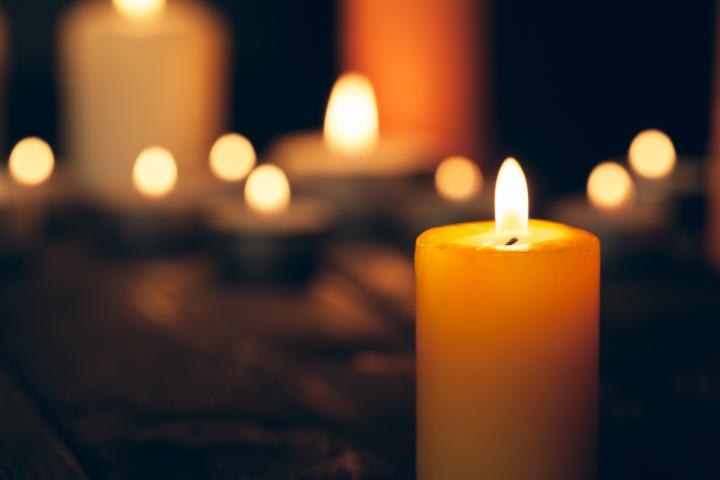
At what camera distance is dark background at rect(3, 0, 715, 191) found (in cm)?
172

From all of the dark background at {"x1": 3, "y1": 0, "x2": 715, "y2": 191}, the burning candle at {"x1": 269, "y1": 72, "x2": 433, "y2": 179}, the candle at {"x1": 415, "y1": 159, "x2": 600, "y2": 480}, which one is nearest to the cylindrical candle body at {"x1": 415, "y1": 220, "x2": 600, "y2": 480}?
the candle at {"x1": 415, "y1": 159, "x2": 600, "y2": 480}

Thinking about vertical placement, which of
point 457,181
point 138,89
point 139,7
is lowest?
point 457,181

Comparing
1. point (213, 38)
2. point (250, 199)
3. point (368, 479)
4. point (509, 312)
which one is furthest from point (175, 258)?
point (509, 312)

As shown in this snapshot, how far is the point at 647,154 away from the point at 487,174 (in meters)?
0.48

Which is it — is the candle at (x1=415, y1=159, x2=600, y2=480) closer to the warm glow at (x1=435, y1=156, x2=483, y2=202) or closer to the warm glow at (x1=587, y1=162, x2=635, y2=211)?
the warm glow at (x1=587, y1=162, x2=635, y2=211)

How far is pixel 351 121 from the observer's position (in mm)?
1577

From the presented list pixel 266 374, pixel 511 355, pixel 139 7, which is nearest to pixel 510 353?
pixel 511 355

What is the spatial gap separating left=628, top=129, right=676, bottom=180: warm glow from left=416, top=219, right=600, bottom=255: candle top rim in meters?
0.68

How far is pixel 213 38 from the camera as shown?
1.71 metres

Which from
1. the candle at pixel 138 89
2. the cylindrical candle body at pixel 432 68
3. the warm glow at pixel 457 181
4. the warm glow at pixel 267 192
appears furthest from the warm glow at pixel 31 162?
the cylindrical candle body at pixel 432 68

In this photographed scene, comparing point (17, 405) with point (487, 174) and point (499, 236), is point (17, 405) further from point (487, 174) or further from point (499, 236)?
point (487, 174)

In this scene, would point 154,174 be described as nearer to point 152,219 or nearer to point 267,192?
point 152,219

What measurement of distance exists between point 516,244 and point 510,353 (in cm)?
6

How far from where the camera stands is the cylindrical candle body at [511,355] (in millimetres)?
657
